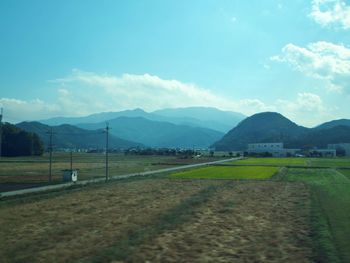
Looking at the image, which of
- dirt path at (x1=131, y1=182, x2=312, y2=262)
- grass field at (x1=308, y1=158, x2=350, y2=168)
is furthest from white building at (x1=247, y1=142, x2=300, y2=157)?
dirt path at (x1=131, y1=182, x2=312, y2=262)

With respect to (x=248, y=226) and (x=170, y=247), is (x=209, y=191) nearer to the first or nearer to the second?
(x=248, y=226)

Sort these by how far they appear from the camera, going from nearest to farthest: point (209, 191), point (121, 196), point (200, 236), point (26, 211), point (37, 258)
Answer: point (37, 258), point (200, 236), point (26, 211), point (121, 196), point (209, 191)

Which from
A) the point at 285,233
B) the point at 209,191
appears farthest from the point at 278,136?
the point at 285,233

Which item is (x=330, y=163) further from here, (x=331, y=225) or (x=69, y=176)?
(x=331, y=225)

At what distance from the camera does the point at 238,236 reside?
1354 cm

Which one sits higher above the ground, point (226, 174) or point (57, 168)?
point (57, 168)

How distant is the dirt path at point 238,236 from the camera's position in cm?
1105

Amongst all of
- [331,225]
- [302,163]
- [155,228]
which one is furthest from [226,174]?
[155,228]

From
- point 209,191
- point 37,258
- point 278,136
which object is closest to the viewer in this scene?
point 37,258

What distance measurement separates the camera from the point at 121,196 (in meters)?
24.0

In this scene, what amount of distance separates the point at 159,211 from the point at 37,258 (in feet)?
26.2

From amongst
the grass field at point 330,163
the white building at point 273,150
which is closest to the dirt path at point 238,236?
the grass field at point 330,163

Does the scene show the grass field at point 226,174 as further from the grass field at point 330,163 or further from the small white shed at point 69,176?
the grass field at point 330,163

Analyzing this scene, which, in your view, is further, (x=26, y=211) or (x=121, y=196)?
(x=121, y=196)
